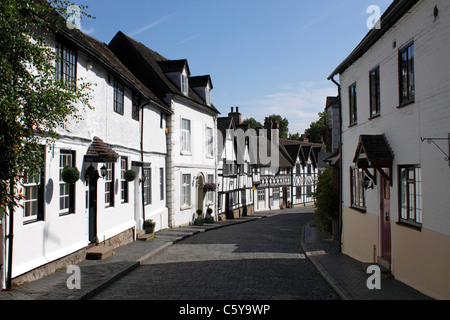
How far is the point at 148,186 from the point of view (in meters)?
18.7

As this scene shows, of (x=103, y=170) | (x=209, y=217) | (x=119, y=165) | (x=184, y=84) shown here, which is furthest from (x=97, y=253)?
(x=209, y=217)

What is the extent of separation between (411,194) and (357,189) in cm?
419

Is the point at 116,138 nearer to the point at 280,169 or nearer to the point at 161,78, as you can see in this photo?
the point at 161,78

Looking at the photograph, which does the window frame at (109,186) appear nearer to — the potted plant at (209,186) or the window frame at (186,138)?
the window frame at (186,138)

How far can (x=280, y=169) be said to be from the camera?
45.2 m

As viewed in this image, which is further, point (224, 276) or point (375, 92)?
point (375, 92)

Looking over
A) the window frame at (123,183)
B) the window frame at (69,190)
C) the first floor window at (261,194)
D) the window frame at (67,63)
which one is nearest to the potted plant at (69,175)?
the window frame at (69,190)

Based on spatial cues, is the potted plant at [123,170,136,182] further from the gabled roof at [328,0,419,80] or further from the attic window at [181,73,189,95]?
the attic window at [181,73,189,95]

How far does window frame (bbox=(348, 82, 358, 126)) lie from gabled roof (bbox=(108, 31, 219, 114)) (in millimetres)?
10189

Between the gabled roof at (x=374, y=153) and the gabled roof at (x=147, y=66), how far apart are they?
1275 cm

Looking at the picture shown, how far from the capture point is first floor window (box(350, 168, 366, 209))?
12969 millimetres

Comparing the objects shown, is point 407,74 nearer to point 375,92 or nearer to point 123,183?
point 375,92

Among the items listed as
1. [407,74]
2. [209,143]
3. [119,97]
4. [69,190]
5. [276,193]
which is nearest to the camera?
[407,74]

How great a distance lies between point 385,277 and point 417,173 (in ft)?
9.16
